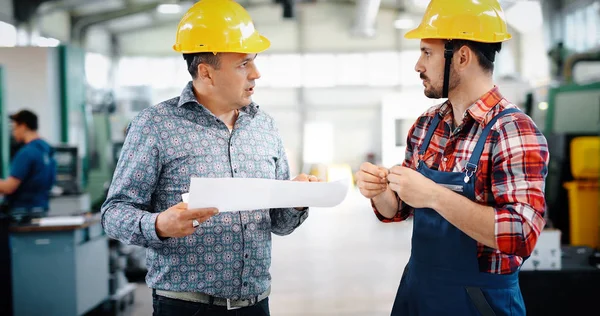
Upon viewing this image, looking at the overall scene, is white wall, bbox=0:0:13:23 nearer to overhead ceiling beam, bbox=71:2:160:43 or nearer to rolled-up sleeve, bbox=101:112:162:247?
overhead ceiling beam, bbox=71:2:160:43

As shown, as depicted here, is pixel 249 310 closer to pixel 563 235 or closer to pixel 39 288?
pixel 39 288

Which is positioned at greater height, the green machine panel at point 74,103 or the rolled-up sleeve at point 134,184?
the green machine panel at point 74,103

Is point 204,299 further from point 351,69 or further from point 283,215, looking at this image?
point 351,69

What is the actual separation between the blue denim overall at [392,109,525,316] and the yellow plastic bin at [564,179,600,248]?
206 inches

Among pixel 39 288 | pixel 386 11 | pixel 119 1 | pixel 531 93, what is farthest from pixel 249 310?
pixel 386 11

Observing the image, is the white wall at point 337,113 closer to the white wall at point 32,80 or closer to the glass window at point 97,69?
the glass window at point 97,69

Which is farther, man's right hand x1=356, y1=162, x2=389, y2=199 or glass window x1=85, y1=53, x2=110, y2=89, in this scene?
glass window x1=85, y1=53, x2=110, y2=89

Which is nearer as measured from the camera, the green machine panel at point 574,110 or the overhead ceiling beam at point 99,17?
the green machine panel at point 574,110

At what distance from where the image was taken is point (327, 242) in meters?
8.77

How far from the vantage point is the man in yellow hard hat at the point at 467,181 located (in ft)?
4.95

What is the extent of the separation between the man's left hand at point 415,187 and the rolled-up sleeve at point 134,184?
2.53 feet

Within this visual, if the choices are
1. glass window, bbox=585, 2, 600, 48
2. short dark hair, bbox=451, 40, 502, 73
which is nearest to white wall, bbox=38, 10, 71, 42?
glass window, bbox=585, 2, 600, 48

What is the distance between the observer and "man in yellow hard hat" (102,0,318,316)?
178 cm

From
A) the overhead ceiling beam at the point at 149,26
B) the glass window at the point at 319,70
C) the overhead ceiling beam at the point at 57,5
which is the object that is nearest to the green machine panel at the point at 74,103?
the overhead ceiling beam at the point at 57,5
